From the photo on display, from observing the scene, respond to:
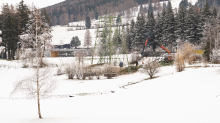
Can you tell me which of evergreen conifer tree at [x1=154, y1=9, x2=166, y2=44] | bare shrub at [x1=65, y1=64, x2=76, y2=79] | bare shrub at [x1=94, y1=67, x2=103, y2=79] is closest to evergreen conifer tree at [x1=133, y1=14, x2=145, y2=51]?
evergreen conifer tree at [x1=154, y1=9, x2=166, y2=44]

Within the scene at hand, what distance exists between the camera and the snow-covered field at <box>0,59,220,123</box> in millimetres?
11141

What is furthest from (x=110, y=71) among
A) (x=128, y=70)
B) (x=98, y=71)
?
(x=128, y=70)

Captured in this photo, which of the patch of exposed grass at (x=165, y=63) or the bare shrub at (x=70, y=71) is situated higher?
the patch of exposed grass at (x=165, y=63)

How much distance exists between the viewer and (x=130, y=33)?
189 ft

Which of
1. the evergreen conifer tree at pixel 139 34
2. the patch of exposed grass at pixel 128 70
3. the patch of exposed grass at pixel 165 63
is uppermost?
the evergreen conifer tree at pixel 139 34

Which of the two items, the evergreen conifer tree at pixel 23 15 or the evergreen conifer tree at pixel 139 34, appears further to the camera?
the evergreen conifer tree at pixel 139 34

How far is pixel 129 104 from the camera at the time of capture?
48.1 ft

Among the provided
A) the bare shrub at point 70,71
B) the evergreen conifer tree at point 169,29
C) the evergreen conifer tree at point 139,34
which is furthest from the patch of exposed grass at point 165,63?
the evergreen conifer tree at point 139,34

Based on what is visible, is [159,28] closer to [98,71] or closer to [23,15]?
[98,71]

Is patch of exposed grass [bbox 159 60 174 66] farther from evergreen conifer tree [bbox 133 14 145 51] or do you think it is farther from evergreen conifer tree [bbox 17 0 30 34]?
evergreen conifer tree [bbox 17 0 30 34]

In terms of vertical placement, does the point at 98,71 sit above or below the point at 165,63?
below

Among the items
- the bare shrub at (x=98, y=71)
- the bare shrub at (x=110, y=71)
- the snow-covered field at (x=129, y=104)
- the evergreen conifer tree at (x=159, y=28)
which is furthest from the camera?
the evergreen conifer tree at (x=159, y=28)

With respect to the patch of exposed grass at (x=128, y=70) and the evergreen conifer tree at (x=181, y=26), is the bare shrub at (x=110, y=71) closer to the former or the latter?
the patch of exposed grass at (x=128, y=70)

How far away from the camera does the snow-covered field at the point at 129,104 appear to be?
11.1m
